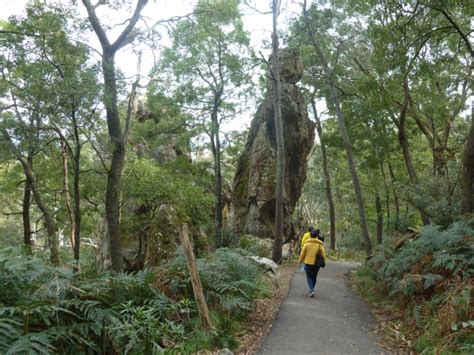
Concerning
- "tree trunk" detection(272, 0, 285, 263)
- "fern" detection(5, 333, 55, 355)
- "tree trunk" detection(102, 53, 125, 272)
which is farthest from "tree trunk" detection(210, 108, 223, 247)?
"fern" detection(5, 333, 55, 355)

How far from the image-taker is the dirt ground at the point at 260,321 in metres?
6.17

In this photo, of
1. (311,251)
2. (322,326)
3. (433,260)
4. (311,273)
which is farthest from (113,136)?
(433,260)

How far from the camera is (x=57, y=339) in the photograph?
4.08m

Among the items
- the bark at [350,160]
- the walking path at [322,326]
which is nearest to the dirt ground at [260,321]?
the walking path at [322,326]

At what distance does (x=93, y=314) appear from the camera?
438cm

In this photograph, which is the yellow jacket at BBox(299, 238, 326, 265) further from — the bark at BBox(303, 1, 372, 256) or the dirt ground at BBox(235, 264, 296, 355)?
the bark at BBox(303, 1, 372, 256)

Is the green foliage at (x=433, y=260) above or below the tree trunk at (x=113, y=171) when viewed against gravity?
below

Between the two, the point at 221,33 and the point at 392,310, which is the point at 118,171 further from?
the point at 221,33

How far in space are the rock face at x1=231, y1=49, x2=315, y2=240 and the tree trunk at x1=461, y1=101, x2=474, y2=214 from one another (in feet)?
38.3

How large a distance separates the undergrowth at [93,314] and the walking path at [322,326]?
35.1 inches

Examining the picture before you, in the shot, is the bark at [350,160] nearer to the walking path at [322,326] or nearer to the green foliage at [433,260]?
the walking path at [322,326]

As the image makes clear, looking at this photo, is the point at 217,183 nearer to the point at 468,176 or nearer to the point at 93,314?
the point at 468,176

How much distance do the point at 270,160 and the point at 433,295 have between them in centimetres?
1442

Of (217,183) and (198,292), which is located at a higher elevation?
(217,183)
